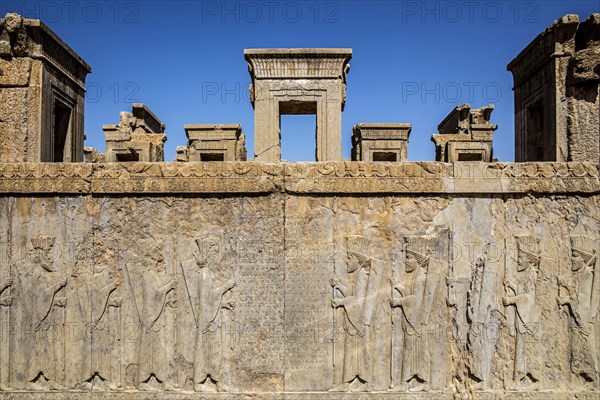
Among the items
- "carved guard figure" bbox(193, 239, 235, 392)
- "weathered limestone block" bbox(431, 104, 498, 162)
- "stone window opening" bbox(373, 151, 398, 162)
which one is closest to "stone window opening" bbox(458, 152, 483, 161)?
"weathered limestone block" bbox(431, 104, 498, 162)

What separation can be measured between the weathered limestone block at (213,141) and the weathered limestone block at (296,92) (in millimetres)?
2530

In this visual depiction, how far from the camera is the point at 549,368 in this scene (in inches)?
202

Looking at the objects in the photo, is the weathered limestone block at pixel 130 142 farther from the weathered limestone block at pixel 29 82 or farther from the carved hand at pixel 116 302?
the carved hand at pixel 116 302

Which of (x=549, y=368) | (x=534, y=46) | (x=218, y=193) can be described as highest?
(x=534, y=46)

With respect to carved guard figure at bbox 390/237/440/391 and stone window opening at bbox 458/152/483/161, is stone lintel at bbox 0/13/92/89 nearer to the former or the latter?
carved guard figure at bbox 390/237/440/391

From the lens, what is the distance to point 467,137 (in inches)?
528

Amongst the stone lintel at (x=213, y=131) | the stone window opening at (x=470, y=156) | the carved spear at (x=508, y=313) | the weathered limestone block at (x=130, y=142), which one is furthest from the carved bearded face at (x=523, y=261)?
the weathered limestone block at (x=130, y=142)

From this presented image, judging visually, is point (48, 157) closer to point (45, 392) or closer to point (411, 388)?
point (45, 392)

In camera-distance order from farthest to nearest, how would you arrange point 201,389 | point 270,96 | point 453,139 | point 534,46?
point 453,139, point 270,96, point 534,46, point 201,389

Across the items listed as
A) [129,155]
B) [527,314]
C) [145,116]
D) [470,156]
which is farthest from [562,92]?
[145,116]

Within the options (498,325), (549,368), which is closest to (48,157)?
(498,325)

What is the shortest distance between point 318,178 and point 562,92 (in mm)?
5385

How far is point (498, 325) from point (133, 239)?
453cm

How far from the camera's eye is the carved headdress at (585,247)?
202 inches
